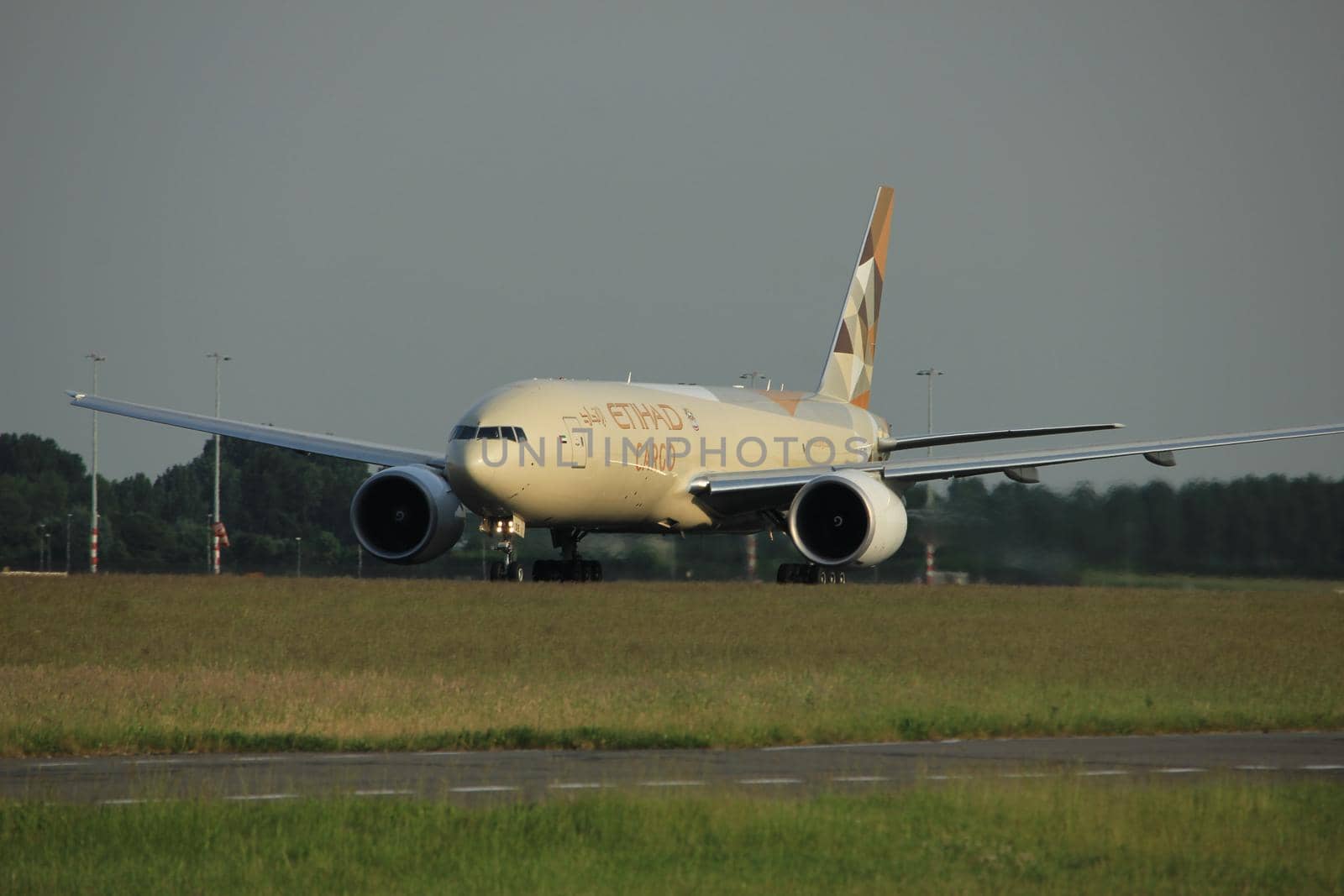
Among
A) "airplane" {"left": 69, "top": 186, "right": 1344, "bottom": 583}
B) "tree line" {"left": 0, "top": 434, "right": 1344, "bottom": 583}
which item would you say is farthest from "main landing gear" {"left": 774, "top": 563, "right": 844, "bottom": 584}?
"tree line" {"left": 0, "top": 434, "right": 1344, "bottom": 583}

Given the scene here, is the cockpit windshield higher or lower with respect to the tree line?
higher

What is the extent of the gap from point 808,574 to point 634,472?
4484mm

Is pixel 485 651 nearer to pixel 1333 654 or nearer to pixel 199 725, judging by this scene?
pixel 199 725

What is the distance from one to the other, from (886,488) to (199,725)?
2477cm

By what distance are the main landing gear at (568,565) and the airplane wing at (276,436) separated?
3.03 meters

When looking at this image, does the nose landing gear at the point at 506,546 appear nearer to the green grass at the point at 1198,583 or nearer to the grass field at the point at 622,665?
the grass field at the point at 622,665

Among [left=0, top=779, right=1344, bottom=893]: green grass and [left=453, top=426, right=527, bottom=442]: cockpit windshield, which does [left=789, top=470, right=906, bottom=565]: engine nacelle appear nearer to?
[left=453, top=426, right=527, bottom=442]: cockpit windshield

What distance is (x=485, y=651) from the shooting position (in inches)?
993

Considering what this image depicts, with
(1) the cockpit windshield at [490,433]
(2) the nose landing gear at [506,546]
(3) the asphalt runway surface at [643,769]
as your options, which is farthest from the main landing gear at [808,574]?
(3) the asphalt runway surface at [643,769]

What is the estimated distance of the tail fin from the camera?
52.4m

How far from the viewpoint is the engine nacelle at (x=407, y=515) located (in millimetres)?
41562

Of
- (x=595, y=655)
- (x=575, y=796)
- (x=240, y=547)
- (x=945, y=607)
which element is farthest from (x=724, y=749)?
(x=240, y=547)

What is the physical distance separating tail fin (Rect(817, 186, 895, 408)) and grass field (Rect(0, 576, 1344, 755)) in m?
14.3

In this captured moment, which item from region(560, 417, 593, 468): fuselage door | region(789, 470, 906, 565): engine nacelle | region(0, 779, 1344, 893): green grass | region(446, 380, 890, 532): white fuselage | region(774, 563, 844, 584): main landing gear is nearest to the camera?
region(0, 779, 1344, 893): green grass
